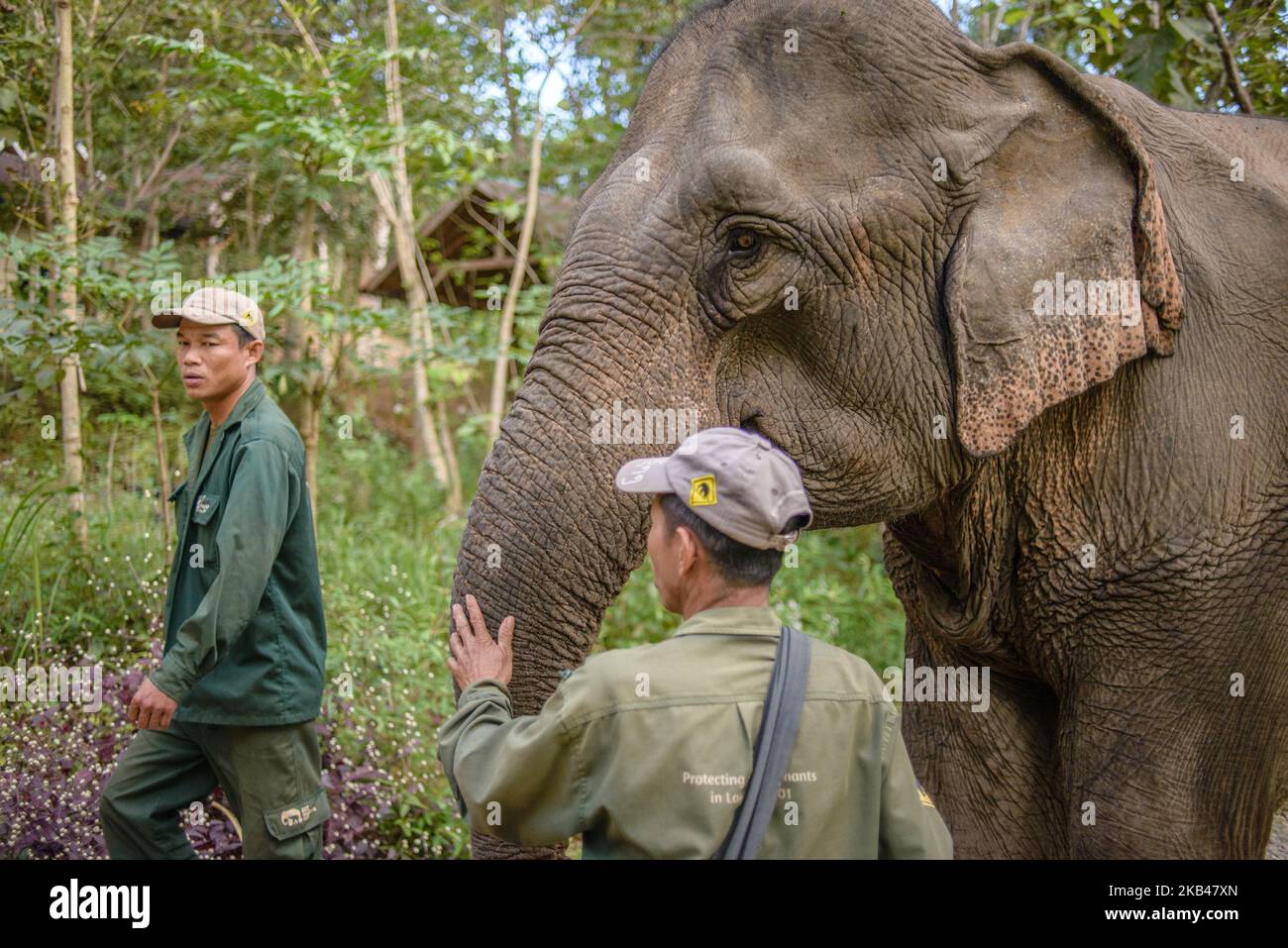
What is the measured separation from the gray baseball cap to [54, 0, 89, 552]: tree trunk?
13.9 feet

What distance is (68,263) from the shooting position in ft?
18.2

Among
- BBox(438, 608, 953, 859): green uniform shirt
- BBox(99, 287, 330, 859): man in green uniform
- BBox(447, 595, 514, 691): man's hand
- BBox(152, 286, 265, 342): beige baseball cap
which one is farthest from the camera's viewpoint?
BBox(152, 286, 265, 342): beige baseball cap

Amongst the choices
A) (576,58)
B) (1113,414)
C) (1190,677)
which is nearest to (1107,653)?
(1190,677)

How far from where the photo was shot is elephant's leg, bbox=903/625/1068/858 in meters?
3.70

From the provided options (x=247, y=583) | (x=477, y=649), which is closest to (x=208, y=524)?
(x=247, y=583)

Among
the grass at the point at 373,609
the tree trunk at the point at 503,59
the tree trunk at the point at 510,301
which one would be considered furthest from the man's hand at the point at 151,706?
the tree trunk at the point at 503,59

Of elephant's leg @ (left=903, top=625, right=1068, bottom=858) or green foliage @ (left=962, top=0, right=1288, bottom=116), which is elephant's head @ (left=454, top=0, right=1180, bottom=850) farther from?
green foliage @ (left=962, top=0, right=1288, bottom=116)

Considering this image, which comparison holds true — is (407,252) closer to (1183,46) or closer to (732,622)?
(1183,46)

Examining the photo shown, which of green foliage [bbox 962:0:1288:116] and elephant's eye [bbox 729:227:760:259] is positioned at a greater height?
green foliage [bbox 962:0:1288:116]

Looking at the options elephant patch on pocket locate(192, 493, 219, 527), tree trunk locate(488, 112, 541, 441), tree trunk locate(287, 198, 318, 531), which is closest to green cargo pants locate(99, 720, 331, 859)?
elephant patch on pocket locate(192, 493, 219, 527)

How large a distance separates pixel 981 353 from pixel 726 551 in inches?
41.7

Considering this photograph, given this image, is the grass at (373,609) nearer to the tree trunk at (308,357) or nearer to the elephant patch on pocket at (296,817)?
the tree trunk at (308,357)

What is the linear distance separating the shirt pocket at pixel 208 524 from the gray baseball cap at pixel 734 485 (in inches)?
70.7

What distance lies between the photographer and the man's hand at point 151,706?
3.14m
